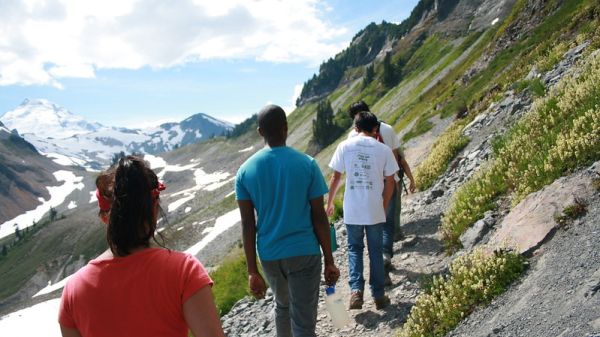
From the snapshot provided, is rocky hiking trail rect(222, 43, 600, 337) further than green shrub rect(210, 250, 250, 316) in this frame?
No

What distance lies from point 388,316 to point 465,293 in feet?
5.57

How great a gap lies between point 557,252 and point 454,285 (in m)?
1.45

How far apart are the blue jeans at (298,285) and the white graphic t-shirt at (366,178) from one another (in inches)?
90.5

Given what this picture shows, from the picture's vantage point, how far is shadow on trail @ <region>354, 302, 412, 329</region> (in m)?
7.58

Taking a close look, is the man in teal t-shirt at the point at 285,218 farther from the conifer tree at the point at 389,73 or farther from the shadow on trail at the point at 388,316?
the conifer tree at the point at 389,73

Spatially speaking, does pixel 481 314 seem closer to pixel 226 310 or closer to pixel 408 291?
pixel 408 291

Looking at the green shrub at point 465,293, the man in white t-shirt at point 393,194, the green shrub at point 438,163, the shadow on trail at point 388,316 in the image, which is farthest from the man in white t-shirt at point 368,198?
the green shrub at point 438,163

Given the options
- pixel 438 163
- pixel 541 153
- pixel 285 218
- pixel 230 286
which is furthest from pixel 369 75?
pixel 285 218

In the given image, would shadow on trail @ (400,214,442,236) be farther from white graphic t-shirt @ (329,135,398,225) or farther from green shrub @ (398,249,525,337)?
green shrub @ (398,249,525,337)

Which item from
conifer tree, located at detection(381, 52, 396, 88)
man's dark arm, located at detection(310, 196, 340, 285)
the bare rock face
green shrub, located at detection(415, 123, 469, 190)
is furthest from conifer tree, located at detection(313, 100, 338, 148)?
man's dark arm, located at detection(310, 196, 340, 285)

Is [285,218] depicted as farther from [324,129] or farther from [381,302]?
[324,129]

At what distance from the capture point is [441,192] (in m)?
14.6

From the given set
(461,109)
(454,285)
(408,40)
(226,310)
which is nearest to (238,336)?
(226,310)

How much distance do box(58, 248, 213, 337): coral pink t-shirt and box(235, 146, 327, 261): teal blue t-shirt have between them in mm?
2347
